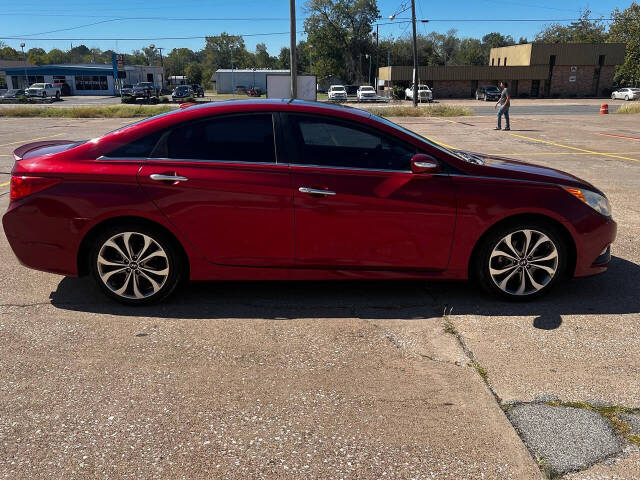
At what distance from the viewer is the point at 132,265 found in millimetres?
4230

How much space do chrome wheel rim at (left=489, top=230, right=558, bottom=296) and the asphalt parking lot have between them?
0.19 metres

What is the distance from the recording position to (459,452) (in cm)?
262

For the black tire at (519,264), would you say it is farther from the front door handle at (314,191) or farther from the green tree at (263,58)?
the green tree at (263,58)

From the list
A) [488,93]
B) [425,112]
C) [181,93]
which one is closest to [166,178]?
[425,112]

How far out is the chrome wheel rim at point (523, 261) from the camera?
430 centimetres

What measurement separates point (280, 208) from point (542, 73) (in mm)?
74082

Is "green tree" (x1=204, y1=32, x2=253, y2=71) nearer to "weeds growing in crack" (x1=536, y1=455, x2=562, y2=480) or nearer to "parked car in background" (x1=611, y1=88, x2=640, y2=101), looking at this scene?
"parked car in background" (x1=611, y1=88, x2=640, y2=101)

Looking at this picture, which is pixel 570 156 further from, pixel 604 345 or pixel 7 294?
pixel 7 294

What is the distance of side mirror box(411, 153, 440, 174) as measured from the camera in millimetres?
4109

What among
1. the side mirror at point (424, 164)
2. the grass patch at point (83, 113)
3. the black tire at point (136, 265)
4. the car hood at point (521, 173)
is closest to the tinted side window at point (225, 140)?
the black tire at point (136, 265)

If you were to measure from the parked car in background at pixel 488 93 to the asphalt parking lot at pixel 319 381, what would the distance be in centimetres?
6097

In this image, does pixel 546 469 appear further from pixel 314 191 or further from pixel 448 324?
pixel 314 191

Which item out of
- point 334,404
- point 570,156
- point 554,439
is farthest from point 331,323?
point 570,156

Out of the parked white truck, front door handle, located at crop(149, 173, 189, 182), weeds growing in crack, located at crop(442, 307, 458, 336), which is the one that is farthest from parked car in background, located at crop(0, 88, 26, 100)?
weeds growing in crack, located at crop(442, 307, 458, 336)
